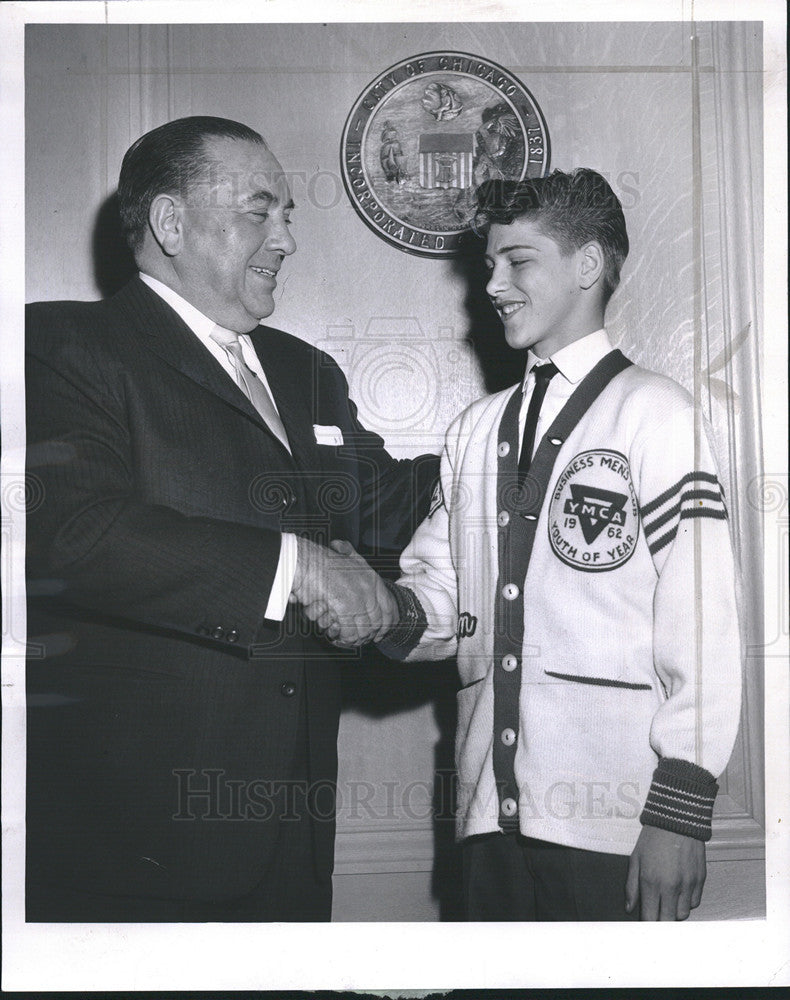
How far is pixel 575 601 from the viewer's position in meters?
1.57

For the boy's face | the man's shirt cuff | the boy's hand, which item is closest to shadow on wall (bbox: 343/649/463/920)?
the man's shirt cuff

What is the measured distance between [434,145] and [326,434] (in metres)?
0.48

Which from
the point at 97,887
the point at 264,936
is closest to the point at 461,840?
the point at 264,936

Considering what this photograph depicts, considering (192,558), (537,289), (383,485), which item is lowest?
(192,558)

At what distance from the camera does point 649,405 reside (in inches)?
62.8

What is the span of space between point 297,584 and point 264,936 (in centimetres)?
55

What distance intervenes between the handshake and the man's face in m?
0.37

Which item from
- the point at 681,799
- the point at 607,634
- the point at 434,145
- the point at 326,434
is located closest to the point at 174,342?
the point at 326,434

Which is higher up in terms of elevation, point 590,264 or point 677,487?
point 590,264

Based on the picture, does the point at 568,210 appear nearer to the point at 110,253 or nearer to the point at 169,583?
the point at 110,253

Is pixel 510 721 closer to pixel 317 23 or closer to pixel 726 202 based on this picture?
pixel 726 202

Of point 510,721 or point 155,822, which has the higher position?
point 510,721

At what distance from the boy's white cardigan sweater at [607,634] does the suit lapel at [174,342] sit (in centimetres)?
41

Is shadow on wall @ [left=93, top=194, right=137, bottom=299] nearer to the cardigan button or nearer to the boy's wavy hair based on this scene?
the boy's wavy hair
